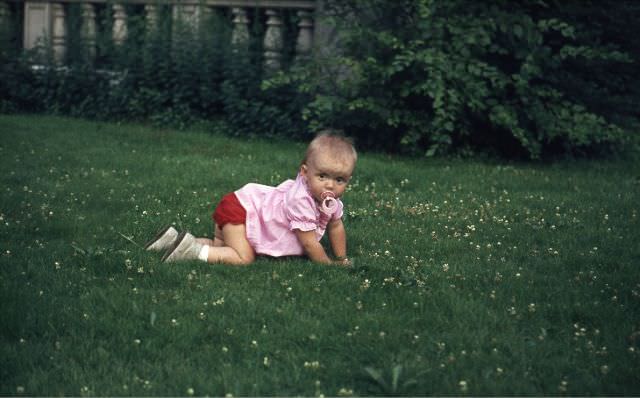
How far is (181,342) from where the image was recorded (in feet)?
14.0

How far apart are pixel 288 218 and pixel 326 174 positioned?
422 millimetres

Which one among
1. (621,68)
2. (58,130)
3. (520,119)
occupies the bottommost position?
(58,130)

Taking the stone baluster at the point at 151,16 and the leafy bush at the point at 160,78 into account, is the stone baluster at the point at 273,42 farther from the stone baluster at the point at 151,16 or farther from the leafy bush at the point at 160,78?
the stone baluster at the point at 151,16

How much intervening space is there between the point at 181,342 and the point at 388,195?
4.24 m

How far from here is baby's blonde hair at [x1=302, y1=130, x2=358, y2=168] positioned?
565 centimetres

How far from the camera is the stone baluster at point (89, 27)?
14.0 m

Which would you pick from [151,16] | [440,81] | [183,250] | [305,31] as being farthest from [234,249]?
[151,16]

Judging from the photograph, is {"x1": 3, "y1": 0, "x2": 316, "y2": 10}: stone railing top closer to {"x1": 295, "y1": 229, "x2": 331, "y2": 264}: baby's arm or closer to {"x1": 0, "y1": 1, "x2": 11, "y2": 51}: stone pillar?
{"x1": 0, "y1": 1, "x2": 11, "y2": 51}: stone pillar

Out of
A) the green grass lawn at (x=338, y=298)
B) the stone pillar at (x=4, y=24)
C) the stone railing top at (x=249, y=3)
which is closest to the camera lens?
the green grass lawn at (x=338, y=298)

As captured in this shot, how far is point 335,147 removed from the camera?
5664 mm

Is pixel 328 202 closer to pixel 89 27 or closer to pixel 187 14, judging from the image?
pixel 187 14

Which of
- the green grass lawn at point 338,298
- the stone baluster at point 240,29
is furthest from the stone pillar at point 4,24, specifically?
the green grass lawn at point 338,298

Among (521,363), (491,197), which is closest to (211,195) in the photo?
(491,197)

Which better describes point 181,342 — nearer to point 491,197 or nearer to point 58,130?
point 491,197
